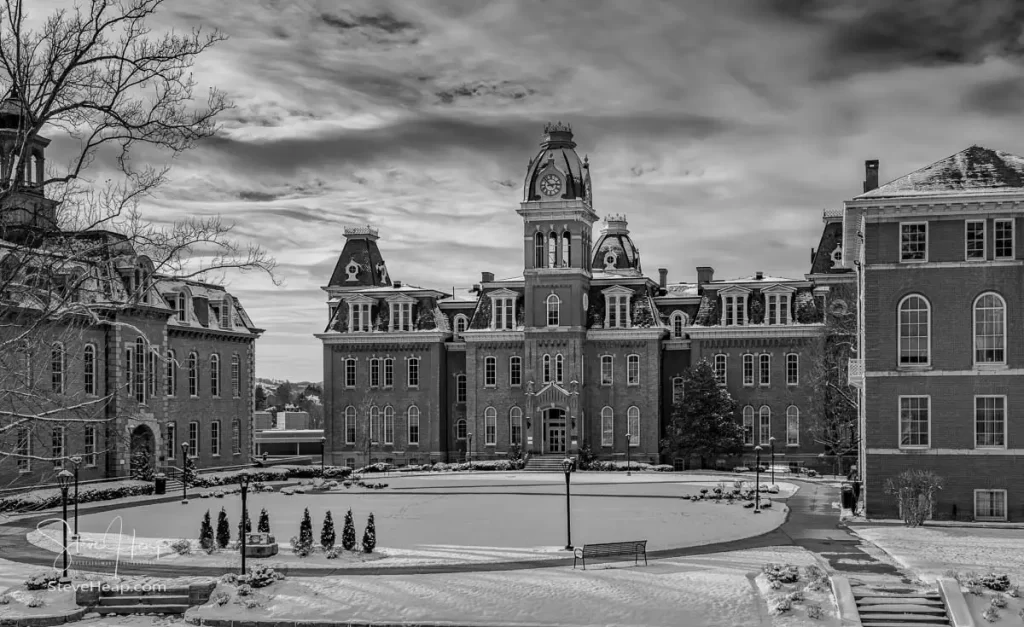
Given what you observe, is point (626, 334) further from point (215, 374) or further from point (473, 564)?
point (473, 564)

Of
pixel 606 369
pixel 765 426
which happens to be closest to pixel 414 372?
pixel 606 369

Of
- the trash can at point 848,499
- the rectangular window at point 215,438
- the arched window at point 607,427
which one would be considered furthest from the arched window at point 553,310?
the trash can at point 848,499

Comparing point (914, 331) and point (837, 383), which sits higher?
point (914, 331)

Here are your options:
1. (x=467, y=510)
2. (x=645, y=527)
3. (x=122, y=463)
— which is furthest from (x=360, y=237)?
(x=645, y=527)

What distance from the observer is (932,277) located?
37.1 m

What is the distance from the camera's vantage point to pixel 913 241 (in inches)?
1467

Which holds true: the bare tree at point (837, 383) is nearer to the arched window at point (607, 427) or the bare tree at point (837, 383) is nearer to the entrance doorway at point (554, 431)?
the arched window at point (607, 427)

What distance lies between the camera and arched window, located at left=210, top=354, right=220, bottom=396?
65.6m

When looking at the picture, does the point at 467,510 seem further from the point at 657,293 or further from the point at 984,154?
the point at 657,293

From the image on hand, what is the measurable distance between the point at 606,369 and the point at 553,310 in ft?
16.2

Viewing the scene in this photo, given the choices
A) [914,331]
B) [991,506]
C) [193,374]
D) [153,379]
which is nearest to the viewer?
[991,506]

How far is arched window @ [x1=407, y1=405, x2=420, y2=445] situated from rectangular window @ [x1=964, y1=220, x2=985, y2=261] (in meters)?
42.8

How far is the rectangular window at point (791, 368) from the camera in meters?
66.9

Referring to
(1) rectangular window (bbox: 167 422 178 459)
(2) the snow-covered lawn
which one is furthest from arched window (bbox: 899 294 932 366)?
(1) rectangular window (bbox: 167 422 178 459)
